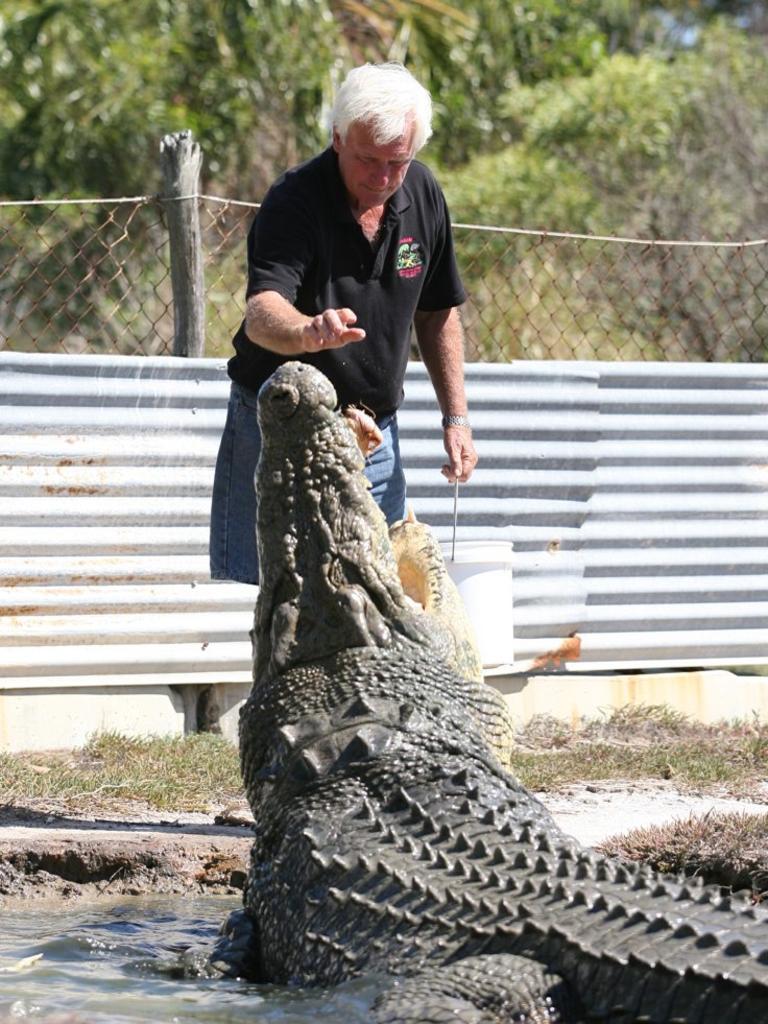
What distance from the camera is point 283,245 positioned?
4633 millimetres

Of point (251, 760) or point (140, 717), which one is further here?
point (140, 717)

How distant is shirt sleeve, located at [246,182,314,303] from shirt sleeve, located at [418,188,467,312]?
0.53 m

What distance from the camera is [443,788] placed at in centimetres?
375

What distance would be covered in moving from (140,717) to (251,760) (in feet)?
8.86

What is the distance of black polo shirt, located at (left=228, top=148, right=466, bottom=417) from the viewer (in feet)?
15.2

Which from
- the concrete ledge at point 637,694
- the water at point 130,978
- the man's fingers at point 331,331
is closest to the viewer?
the water at point 130,978

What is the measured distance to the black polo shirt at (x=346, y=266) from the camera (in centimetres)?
464

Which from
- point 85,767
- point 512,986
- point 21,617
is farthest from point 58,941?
point 21,617

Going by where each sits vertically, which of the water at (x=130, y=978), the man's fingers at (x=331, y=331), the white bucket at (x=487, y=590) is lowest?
the water at (x=130, y=978)

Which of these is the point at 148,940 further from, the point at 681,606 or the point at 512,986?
the point at 681,606

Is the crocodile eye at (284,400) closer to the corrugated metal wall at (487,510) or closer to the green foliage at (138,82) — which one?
the corrugated metal wall at (487,510)

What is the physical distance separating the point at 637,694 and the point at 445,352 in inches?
104

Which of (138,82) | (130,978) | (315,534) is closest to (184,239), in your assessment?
(315,534)

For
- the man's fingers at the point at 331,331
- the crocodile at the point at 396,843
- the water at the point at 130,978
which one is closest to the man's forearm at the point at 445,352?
the man's fingers at the point at 331,331
